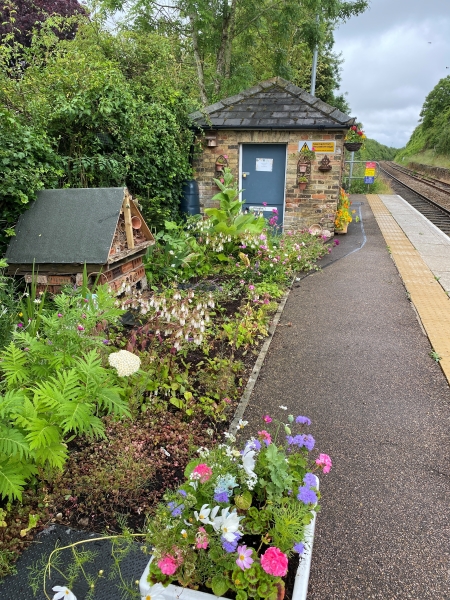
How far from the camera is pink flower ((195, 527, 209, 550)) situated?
1.35m

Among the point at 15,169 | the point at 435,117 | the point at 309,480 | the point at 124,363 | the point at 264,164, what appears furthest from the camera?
the point at 435,117

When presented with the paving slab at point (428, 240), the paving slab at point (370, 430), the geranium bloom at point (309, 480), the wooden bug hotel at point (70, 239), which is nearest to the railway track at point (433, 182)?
the paving slab at point (428, 240)

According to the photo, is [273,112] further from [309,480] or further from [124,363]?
[309,480]

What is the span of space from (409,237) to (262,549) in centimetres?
1011

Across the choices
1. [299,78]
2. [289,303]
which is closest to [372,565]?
[289,303]

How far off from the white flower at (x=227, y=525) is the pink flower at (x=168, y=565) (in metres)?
0.17

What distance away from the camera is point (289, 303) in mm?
5719

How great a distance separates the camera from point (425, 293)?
6035 mm

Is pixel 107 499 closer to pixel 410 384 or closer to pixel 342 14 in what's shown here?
pixel 410 384

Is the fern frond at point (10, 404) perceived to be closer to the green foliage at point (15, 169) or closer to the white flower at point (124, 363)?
the white flower at point (124, 363)

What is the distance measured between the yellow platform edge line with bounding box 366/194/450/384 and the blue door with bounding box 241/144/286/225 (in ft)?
9.54

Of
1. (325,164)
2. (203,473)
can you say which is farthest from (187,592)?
(325,164)

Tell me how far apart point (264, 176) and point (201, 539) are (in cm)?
922

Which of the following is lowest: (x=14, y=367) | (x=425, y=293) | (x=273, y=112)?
(x=425, y=293)
